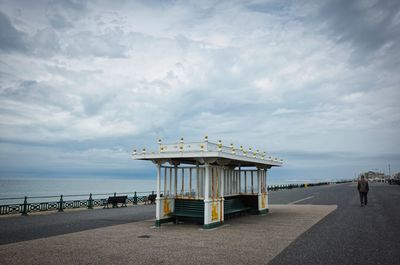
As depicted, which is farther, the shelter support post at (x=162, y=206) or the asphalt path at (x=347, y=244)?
the shelter support post at (x=162, y=206)

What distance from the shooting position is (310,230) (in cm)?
1381

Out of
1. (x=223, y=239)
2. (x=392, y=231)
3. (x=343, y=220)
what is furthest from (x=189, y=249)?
(x=343, y=220)

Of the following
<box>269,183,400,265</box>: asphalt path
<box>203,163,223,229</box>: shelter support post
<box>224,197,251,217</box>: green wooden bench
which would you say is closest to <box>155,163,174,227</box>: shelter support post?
<box>203,163,223,229</box>: shelter support post

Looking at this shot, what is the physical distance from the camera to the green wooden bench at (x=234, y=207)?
58.3ft

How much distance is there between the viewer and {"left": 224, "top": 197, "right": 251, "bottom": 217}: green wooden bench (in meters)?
17.8

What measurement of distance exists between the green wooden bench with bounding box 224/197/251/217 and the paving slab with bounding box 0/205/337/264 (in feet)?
8.32

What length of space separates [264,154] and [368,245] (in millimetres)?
10512

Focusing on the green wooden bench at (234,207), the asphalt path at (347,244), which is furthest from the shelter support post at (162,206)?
the asphalt path at (347,244)

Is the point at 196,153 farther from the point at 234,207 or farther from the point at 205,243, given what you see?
the point at 234,207

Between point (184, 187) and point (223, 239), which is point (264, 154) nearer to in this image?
point (184, 187)

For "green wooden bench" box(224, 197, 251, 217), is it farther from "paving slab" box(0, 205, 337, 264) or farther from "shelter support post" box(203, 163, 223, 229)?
"paving slab" box(0, 205, 337, 264)

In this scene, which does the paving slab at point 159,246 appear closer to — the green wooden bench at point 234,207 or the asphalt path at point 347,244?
the asphalt path at point 347,244

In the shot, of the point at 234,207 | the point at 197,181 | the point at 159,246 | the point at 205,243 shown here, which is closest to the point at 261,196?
the point at 234,207

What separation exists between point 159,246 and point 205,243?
1.64 m
